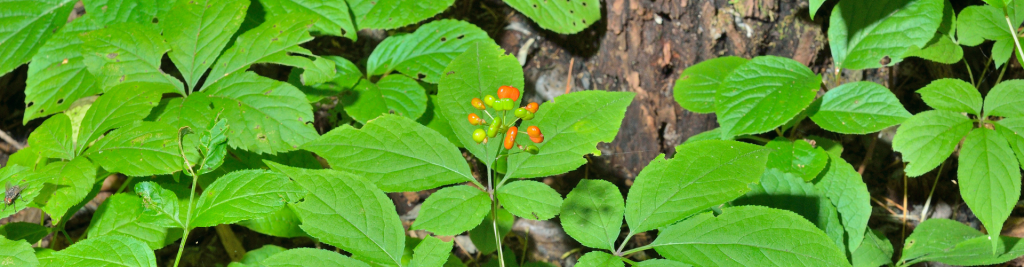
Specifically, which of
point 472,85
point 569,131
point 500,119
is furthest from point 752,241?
point 472,85

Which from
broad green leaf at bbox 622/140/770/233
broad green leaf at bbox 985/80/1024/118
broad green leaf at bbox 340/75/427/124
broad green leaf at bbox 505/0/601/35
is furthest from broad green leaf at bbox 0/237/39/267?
broad green leaf at bbox 985/80/1024/118

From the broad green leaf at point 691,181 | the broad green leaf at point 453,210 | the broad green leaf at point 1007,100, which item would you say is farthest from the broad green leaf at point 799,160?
the broad green leaf at point 453,210

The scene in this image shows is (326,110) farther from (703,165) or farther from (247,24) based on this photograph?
(703,165)

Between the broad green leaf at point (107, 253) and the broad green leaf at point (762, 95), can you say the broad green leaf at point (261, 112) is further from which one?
the broad green leaf at point (762, 95)

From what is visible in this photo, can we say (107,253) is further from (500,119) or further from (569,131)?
(569,131)

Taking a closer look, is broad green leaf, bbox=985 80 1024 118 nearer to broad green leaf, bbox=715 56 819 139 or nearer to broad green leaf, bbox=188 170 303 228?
broad green leaf, bbox=715 56 819 139

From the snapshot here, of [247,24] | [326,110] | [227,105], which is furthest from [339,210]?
[326,110]
